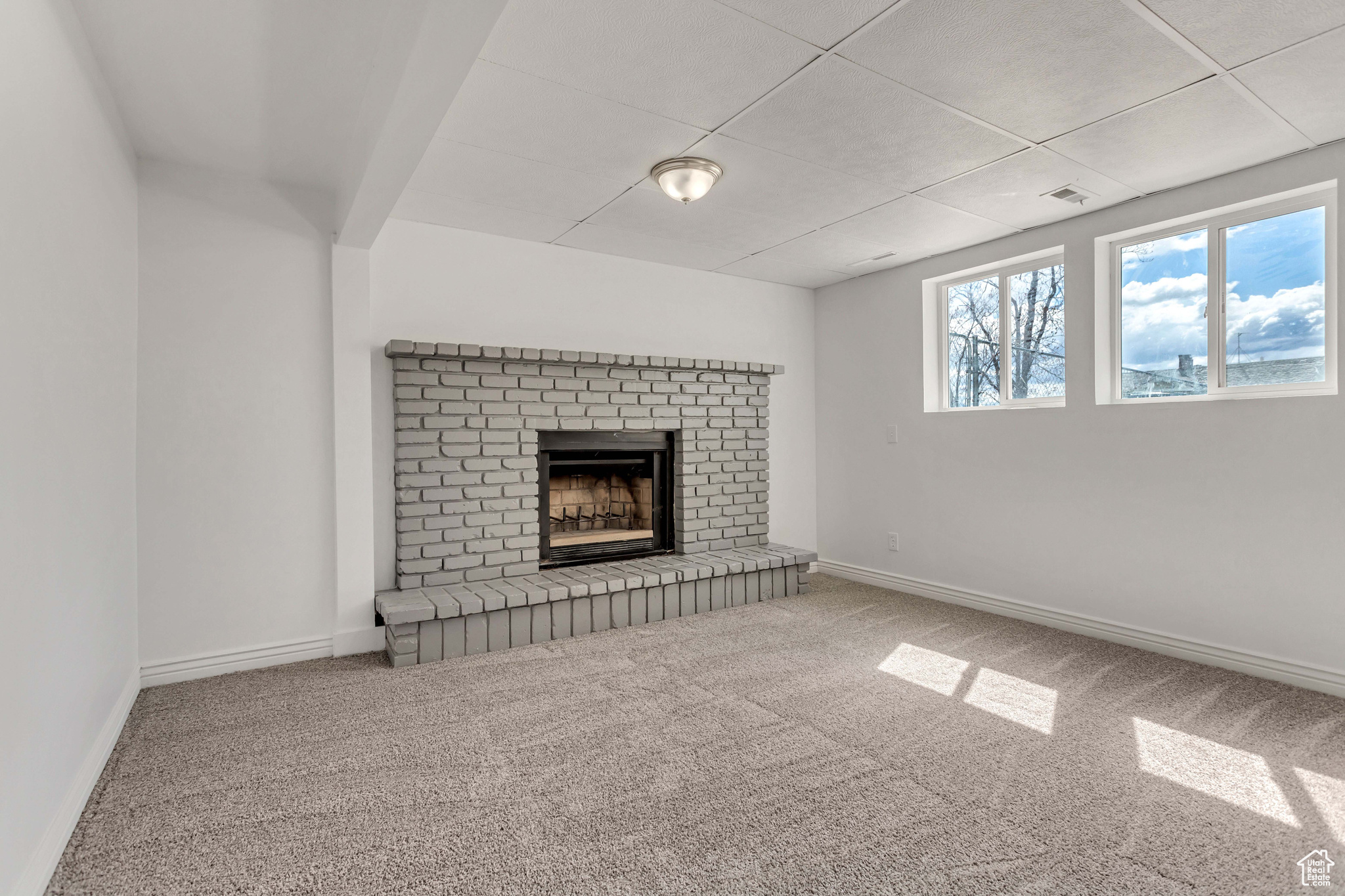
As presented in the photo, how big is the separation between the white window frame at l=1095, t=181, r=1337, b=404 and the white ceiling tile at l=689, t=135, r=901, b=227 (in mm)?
1297

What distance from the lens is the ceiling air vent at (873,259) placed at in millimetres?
4137

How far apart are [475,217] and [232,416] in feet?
4.94

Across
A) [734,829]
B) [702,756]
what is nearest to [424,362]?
[702,756]

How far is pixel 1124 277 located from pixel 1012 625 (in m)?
1.94

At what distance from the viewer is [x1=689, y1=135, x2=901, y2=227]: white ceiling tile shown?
267cm

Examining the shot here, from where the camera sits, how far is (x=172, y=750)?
86.0 inches

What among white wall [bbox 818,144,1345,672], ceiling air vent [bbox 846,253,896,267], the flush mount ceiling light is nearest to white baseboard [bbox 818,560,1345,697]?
white wall [bbox 818,144,1345,672]

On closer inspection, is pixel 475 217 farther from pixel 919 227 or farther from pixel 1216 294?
pixel 1216 294

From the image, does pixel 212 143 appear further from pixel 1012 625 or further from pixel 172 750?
pixel 1012 625

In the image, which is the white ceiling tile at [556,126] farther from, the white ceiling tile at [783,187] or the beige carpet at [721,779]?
the beige carpet at [721,779]

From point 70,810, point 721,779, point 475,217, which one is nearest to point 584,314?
point 475,217

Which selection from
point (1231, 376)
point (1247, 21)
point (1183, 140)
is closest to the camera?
point (1247, 21)

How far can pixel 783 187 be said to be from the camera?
3.01m

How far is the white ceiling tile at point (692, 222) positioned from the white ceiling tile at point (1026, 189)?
813 millimetres
